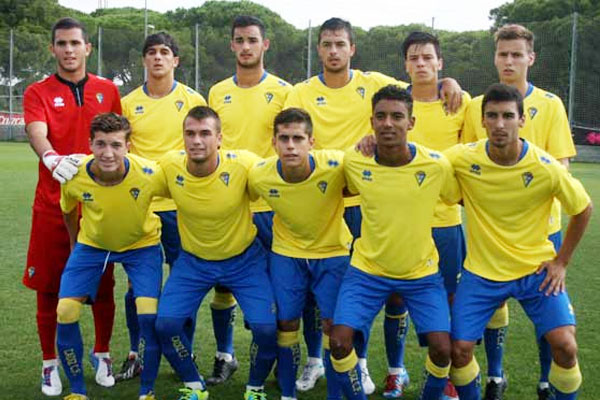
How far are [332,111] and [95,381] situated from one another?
2.37 m

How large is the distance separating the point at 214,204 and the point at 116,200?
0.61 metres

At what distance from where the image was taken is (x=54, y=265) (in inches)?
180

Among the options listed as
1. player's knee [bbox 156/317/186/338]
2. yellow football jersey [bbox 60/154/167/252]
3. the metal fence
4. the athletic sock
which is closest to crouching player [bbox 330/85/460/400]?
player's knee [bbox 156/317/186/338]

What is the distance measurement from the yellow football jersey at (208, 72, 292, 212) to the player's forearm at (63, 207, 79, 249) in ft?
3.64

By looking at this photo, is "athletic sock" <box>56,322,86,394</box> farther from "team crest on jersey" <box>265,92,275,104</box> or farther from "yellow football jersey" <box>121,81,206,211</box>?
"team crest on jersey" <box>265,92,275,104</box>

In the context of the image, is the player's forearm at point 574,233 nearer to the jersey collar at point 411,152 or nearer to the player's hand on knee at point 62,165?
the jersey collar at point 411,152

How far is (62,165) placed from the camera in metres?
4.06

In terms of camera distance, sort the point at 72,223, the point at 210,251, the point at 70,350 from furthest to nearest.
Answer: the point at 72,223 → the point at 210,251 → the point at 70,350

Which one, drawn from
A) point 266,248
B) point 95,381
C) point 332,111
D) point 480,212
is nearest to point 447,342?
point 480,212

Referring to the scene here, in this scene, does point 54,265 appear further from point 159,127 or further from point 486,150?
point 486,150

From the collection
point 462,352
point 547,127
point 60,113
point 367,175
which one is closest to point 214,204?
point 367,175

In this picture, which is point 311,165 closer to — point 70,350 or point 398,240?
point 398,240

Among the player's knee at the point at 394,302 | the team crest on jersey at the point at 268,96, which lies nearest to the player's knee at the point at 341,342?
the player's knee at the point at 394,302

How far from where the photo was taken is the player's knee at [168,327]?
158 inches
